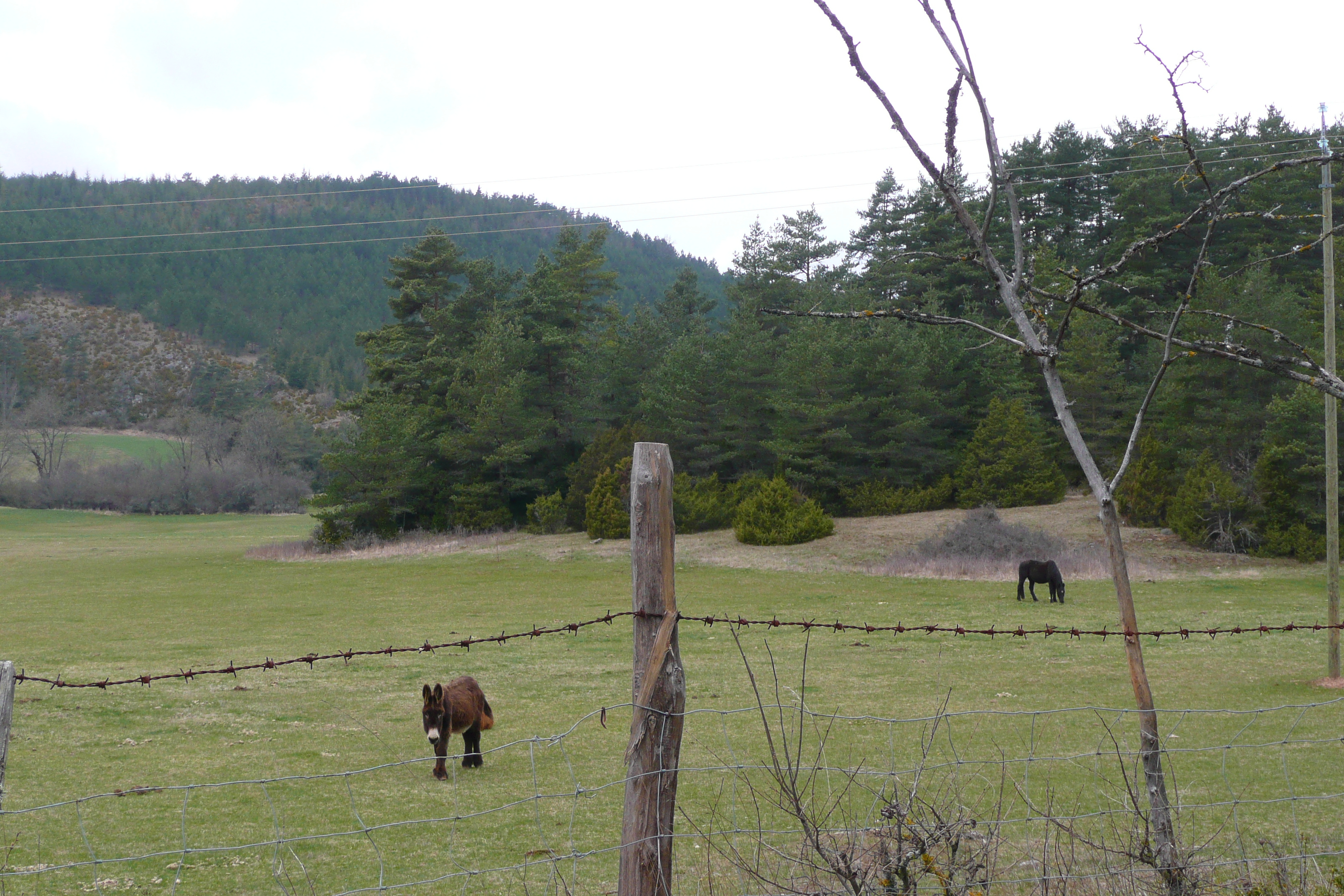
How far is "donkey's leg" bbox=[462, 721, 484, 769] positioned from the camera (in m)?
7.59

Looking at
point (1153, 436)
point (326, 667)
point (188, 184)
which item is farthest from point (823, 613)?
point (188, 184)

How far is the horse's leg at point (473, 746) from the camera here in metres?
7.59

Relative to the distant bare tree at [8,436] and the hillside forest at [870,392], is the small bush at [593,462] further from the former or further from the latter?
the distant bare tree at [8,436]

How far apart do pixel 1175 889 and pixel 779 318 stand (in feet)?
153

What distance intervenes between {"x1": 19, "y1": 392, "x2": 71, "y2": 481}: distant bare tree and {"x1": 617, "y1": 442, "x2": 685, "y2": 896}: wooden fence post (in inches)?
3243

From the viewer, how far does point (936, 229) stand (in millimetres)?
42375

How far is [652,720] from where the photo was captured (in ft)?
9.77

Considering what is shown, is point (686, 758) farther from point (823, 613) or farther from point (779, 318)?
point (779, 318)

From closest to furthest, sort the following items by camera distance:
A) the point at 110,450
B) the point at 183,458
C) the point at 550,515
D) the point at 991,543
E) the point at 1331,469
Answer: the point at 1331,469 → the point at 991,543 → the point at 550,515 → the point at 183,458 → the point at 110,450

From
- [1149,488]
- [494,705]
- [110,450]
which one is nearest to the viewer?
[494,705]

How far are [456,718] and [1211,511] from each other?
1019 inches

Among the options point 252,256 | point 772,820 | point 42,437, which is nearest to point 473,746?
point 772,820

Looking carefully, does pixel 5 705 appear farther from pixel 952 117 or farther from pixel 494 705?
pixel 494 705

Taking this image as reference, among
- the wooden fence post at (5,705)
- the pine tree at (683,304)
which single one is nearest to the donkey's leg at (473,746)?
the wooden fence post at (5,705)
